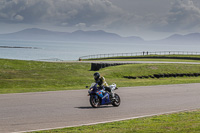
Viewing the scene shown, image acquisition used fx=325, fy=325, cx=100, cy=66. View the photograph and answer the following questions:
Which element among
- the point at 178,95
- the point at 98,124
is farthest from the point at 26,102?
the point at 178,95

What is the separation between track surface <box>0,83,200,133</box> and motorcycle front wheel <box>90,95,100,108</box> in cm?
24

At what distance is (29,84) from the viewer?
83.4ft

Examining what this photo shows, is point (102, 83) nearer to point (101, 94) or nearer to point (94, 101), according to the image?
point (101, 94)

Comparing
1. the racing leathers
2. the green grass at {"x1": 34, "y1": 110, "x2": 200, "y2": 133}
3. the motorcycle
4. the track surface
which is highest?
the racing leathers

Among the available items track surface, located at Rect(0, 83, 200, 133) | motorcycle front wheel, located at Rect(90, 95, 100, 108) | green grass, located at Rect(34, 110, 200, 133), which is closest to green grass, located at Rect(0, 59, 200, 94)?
track surface, located at Rect(0, 83, 200, 133)

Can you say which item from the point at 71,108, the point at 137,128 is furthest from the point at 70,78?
the point at 137,128

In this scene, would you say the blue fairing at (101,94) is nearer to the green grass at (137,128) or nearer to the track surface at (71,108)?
the track surface at (71,108)

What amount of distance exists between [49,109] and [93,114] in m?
1.85

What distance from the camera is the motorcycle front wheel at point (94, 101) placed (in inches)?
535

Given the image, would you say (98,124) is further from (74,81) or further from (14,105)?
(74,81)

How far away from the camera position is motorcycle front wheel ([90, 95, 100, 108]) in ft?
44.6

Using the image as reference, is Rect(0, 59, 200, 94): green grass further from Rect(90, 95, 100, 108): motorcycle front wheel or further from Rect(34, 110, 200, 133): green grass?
Rect(34, 110, 200, 133): green grass

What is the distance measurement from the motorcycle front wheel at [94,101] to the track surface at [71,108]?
0.24 m

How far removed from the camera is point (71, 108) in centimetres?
1329
